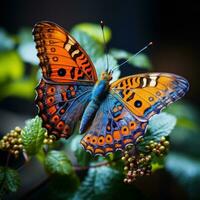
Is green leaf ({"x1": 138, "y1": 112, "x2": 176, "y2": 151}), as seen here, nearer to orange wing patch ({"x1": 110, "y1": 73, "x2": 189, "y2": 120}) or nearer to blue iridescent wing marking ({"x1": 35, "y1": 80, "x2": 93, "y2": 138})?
orange wing patch ({"x1": 110, "y1": 73, "x2": 189, "y2": 120})

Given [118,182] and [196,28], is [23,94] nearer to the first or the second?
[118,182]

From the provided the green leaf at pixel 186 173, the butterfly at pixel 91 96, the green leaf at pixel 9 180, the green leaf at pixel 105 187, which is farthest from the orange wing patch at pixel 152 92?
the green leaf at pixel 186 173

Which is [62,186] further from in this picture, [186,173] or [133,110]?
[186,173]

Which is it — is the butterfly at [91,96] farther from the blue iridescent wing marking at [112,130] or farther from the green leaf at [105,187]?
the green leaf at [105,187]

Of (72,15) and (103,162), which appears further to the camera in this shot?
(72,15)

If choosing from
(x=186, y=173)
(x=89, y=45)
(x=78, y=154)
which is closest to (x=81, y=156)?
(x=78, y=154)

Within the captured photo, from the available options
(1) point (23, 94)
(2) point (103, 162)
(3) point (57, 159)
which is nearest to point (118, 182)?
(2) point (103, 162)
